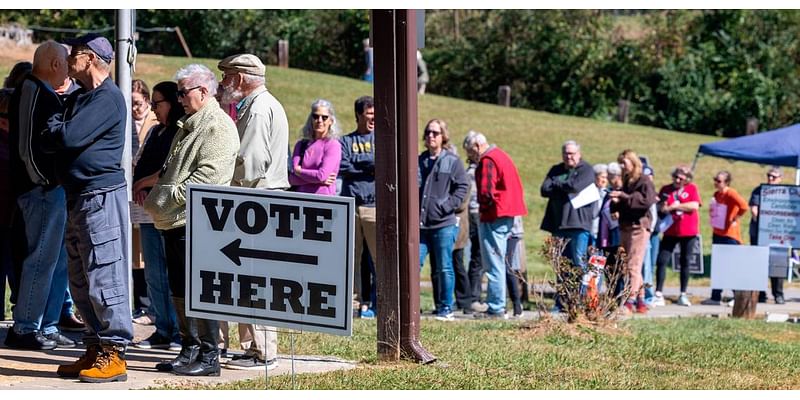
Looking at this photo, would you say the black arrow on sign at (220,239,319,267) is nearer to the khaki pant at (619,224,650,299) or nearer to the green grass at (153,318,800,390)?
the green grass at (153,318,800,390)

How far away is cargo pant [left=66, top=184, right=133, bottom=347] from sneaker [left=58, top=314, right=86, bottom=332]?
2.13 m

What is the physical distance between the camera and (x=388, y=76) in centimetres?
739

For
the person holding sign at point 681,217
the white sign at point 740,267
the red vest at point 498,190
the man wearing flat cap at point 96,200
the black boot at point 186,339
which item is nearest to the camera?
the man wearing flat cap at point 96,200

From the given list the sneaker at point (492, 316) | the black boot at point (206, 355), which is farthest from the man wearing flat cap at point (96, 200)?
the sneaker at point (492, 316)

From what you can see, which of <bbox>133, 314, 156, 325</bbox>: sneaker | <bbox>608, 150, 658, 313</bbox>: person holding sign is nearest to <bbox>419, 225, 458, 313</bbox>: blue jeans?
<bbox>608, 150, 658, 313</bbox>: person holding sign

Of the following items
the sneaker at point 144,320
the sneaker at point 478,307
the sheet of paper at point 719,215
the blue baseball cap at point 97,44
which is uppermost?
the blue baseball cap at point 97,44

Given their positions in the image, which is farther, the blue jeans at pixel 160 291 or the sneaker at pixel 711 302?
the sneaker at pixel 711 302

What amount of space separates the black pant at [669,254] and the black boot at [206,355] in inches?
336

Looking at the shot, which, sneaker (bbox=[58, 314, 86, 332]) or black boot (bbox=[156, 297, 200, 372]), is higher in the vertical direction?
black boot (bbox=[156, 297, 200, 372])

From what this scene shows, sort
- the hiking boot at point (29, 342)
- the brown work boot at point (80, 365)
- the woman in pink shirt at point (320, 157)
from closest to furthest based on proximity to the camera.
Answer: the brown work boot at point (80, 365) → the hiking boot at point (29, 342) → the woman in pink shirt at point (320, 157)

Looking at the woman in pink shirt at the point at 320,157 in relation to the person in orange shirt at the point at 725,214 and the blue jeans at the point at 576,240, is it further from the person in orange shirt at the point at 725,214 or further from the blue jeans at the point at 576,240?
the person in orange shirt at the point at 725,214

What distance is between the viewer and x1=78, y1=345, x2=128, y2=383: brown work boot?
6.68m

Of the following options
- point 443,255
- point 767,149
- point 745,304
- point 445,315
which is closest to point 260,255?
point 443,255

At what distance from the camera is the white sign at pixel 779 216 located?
1406cm
